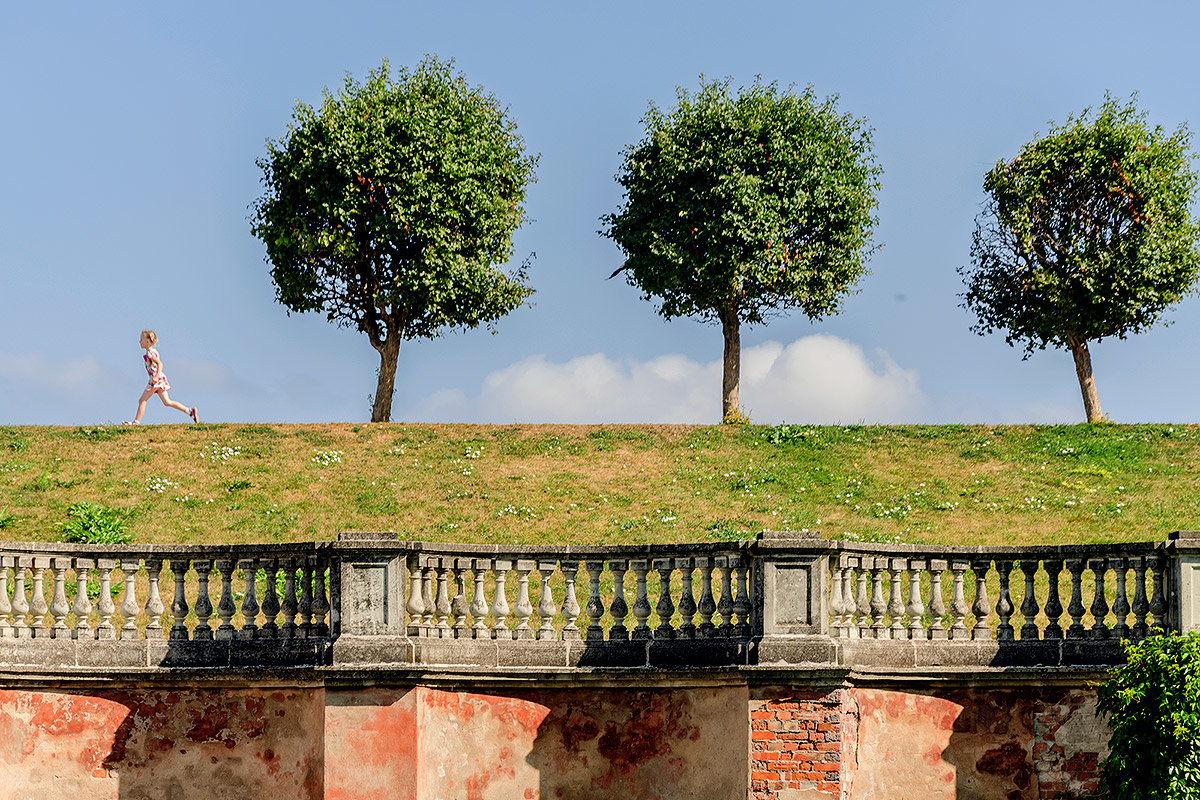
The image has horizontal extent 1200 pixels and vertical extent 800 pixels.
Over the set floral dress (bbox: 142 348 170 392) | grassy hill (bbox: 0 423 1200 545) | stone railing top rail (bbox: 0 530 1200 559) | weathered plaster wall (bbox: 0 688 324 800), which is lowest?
weathered plaster wall (bbox: 0 688 324 800)

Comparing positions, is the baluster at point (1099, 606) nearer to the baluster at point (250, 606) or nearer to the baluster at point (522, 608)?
the baluster at point (522, 608)

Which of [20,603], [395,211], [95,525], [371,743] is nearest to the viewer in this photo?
[371,743]

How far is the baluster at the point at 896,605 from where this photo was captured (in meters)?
12.0

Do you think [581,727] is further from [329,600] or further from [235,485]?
[235,485]

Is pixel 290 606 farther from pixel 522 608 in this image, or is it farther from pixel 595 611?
pixel 595 611

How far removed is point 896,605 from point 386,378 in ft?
88.7

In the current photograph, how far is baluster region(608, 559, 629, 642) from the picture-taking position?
1182cm

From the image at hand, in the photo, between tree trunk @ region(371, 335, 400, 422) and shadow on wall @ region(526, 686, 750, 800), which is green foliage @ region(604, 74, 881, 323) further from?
shadow on wall @ region(526, 686, 750, 800)

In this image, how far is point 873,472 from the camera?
91.7 ft

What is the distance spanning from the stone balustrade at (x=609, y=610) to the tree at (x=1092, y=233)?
85.4ft

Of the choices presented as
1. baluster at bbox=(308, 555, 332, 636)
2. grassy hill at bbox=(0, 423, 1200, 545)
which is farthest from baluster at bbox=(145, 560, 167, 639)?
grassy hill at bbox=(0, 423, 1200, 545)

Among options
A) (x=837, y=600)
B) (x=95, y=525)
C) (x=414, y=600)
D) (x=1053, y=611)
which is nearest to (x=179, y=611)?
(x=414, y=600)

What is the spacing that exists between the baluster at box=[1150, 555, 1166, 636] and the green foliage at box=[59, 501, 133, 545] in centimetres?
1584

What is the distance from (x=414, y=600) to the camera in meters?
11.8
